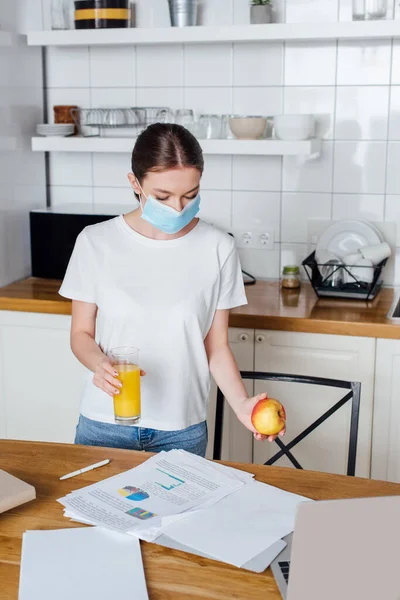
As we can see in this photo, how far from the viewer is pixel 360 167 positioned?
9.57ft

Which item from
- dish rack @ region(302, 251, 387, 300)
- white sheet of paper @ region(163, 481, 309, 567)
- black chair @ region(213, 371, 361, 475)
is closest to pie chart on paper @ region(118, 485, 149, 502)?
white sheet of paper @ region(163, 481, 309, 567)

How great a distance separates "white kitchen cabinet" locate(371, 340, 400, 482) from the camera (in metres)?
2.46

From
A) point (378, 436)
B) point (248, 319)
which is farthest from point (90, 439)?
point (378, 436)

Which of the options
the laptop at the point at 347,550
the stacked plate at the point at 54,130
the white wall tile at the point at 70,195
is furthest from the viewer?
the white wall tile at the point at 70,195

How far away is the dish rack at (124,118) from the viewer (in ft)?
9.68

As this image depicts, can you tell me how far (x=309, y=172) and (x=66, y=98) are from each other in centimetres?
103

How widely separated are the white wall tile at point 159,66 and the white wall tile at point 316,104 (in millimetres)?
431

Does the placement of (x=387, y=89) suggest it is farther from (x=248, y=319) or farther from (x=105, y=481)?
(x=105, y=481)

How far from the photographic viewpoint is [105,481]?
4.79ft

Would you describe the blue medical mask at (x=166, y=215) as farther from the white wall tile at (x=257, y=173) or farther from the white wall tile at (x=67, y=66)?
the white wall tile at (x=67, y=66)

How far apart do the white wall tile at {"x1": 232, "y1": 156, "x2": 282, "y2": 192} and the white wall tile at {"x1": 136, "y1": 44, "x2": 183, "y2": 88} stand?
0.39 metres

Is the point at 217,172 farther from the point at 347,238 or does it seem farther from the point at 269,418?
the point at 269,418

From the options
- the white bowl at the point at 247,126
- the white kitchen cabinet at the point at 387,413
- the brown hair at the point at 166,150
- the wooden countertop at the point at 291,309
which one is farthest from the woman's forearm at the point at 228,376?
the white bowl at the point at 247,126

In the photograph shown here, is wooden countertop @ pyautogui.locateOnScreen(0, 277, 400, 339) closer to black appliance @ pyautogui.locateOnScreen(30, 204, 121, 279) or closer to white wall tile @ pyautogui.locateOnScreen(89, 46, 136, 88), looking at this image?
black appliance @ pyautogui.locateOnScreen(30, 204, 121, 279)
